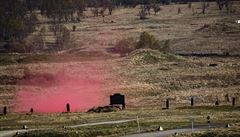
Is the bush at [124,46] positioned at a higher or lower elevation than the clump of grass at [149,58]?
lower

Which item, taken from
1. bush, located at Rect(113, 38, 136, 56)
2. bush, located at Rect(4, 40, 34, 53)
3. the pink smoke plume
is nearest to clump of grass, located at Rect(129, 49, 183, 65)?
the pink smoke plume

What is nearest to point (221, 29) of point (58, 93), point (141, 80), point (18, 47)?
point (18, 47)

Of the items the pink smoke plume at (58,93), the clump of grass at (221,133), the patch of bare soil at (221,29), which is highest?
the clump of grass at (221,133)

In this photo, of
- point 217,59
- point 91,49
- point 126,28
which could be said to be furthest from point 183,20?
point 217,59

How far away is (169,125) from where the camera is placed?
150 feet

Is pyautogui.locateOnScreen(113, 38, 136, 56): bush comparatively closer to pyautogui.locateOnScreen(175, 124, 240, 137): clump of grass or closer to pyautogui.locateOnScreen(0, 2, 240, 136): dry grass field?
pyautogui.locateOnScreen(0, 2, 240, 136): dry grass field

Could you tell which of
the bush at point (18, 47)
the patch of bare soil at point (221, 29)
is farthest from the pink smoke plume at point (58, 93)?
the patch of bare soil at point (221, 29)

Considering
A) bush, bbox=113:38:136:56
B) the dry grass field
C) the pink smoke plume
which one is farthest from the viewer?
bush, bbox=113:38:136:56

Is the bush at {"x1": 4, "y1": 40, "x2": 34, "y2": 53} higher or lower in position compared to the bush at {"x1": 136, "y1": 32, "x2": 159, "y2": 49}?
lower

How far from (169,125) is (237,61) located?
62850mm

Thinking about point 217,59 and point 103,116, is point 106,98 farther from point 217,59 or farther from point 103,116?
point 217,59

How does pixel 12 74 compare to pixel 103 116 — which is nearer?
pixel 103 116

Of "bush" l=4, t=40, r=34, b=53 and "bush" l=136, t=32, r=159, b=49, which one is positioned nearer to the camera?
"bush" l=136, t=32, r=159, b=49

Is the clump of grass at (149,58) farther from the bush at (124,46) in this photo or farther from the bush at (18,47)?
the bush at (18,47)
